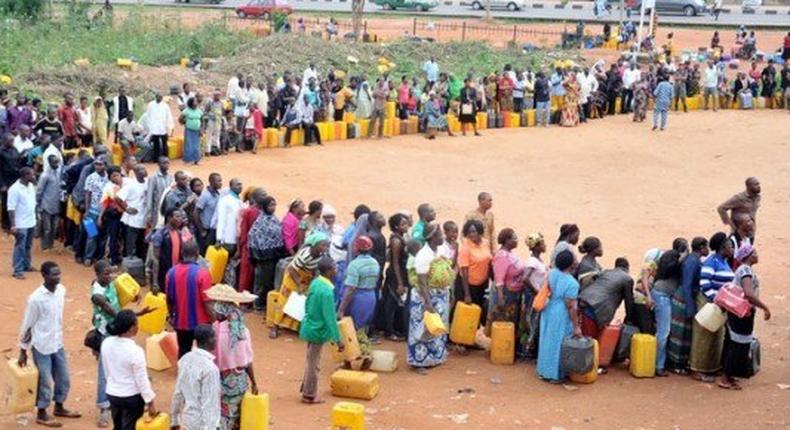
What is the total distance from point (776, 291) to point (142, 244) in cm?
785

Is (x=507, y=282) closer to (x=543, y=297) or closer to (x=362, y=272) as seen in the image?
(x=543, y=297)

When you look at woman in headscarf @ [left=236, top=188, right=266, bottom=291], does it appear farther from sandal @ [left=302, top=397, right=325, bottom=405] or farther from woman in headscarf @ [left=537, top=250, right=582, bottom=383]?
woman in headscarf @ [left=537, top=250, right=582, bottom=383]

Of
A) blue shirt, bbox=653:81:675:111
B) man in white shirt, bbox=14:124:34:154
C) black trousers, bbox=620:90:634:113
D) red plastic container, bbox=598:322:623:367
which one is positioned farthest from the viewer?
black trousers, bbox=620:90:634:113

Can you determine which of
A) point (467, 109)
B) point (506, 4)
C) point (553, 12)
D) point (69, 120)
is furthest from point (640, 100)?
point (553, 12)

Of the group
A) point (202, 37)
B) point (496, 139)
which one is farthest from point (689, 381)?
point (202, 37)

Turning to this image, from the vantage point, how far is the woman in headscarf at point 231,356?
9539 millimetres

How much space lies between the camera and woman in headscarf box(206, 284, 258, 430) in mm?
9539

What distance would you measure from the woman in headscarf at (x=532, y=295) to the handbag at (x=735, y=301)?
1718 millimetres

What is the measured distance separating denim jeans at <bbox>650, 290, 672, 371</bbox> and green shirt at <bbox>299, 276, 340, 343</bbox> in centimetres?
326

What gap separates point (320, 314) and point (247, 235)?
126 inches

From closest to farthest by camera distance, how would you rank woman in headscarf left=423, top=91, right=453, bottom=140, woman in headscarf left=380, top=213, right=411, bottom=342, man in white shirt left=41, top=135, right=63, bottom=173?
woman in headscarf left=380, top=213, right=411, bottom=342, man in white shirt left=41, top=135, right=63, bottom=173, woman in headscarf left=423, top=91, right=453, bottom=140

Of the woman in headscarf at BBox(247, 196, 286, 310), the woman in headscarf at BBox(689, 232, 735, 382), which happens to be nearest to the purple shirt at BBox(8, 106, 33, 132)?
the woman in headscarf at BBox(247, 196, 286, 310)

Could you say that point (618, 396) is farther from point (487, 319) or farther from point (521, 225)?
point (521, 225)

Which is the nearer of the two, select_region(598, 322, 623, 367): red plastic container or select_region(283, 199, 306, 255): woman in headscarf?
select_region(598, 322, 623, 367): red plastic container
